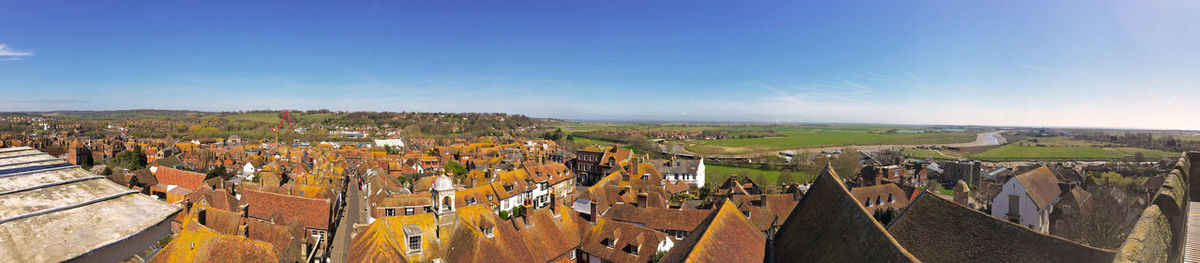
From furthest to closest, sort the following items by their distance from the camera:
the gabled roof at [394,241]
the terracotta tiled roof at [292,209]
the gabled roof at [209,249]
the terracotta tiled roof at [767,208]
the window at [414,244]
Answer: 1. the terracotta tiled roof at [767,208]
2. the terracotta tiled roof at [292,209]
3. the window at [414,244]
4. the gabled roof at [394,241]
5. the gabled roof at [209,249]

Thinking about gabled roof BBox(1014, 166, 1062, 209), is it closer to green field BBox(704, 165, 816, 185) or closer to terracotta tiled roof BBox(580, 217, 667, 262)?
terracotta tiled roof BBox(580, 217, 667, 262)

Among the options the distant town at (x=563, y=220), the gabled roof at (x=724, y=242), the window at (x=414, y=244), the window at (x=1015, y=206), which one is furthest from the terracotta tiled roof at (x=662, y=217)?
the window at (x=1015, y=206)

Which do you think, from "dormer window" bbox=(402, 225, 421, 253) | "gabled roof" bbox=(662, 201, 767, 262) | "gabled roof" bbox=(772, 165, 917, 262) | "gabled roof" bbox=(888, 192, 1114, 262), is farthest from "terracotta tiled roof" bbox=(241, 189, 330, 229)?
"gabled roof" bbox=(888, 192, 1114, 262)

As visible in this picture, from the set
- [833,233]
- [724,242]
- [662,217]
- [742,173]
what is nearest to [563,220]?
[662,217]

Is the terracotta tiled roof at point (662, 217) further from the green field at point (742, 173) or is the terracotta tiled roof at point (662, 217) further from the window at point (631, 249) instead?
the green field at point (742, 173)

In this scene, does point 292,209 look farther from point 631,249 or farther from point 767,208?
point 767,208

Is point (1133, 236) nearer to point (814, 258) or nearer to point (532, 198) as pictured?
point (814, 258)

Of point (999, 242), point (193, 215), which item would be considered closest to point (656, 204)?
point (999, 242)
